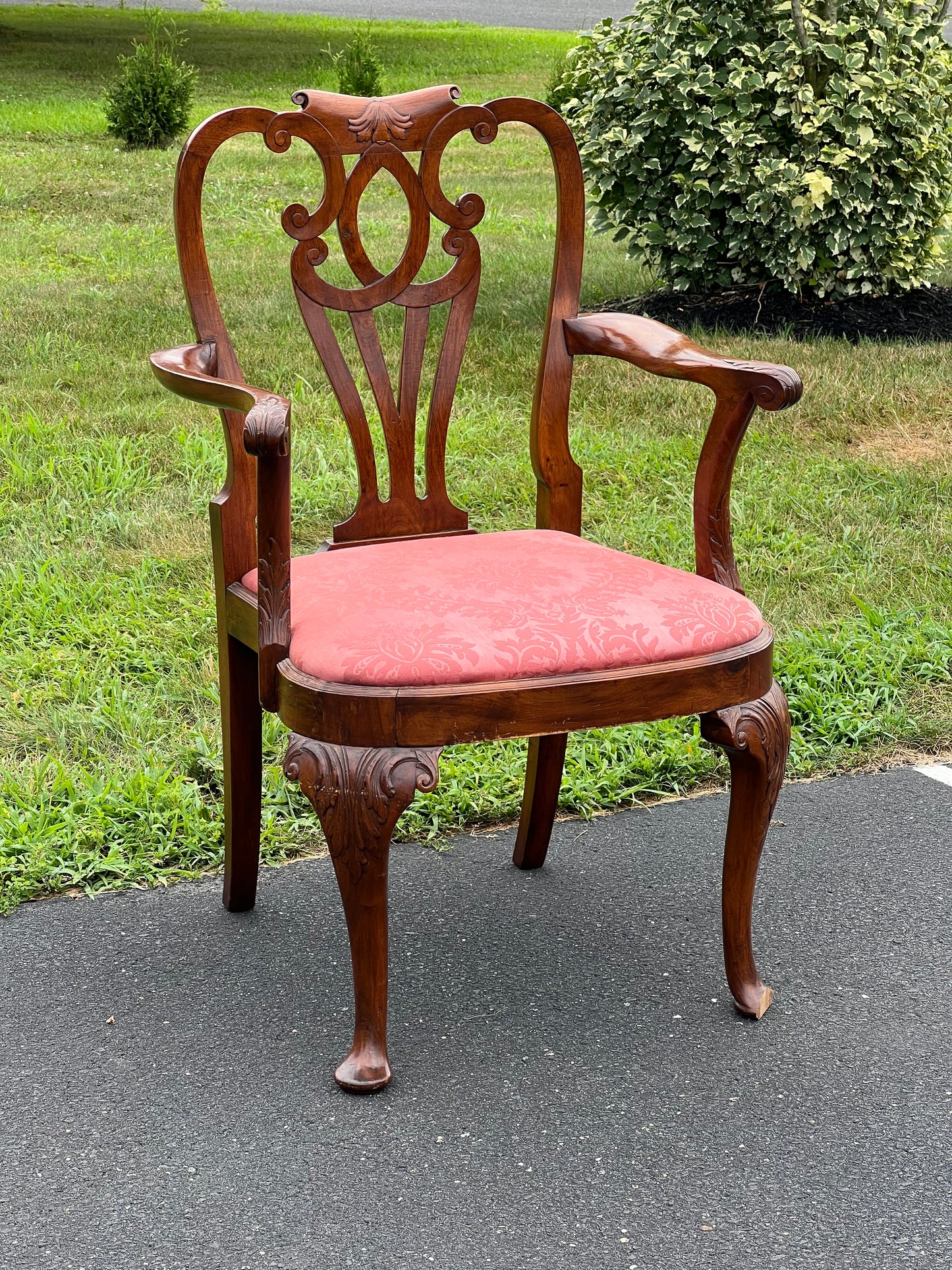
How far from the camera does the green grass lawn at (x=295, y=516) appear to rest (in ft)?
8.99

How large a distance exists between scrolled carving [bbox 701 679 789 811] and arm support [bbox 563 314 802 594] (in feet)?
0.83

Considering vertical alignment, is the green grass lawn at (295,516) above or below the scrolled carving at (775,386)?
below

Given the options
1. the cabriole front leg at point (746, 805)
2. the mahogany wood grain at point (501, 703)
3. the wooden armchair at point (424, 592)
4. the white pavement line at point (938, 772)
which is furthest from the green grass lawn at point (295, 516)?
the mahogany wood grain at point (501, 703)

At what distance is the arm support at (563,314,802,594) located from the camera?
196 cm

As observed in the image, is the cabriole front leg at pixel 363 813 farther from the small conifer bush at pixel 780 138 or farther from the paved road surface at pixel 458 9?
the paved road surface at pixel 458 9

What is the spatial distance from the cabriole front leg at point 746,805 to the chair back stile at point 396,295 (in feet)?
1.88

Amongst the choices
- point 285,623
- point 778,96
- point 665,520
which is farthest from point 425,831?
point 778,96

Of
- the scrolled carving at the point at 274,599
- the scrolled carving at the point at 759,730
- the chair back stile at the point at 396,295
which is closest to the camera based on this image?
the scrolled carving at the point at 274,599

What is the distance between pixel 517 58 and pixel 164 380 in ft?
52.5

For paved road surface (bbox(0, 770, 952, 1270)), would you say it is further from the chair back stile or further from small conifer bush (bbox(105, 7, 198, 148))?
small conifer bush (bbox(105, 7, 198, 148))

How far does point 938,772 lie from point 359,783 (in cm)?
161

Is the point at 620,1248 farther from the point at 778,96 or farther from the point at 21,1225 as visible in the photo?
the point at 778,96

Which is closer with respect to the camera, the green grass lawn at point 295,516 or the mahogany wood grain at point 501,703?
the mahogany wood grain at point 501,703

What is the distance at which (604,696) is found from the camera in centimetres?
176
